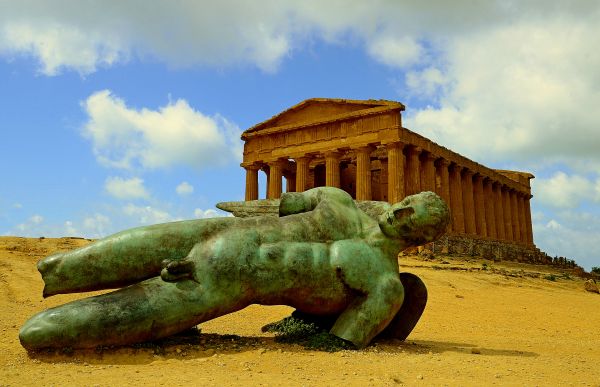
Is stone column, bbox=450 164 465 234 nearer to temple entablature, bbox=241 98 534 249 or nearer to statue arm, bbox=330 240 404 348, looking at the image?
temple entablature, bbox=241 98 534 249

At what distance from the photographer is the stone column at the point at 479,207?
35984 mm

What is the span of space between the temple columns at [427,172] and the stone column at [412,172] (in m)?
0.83

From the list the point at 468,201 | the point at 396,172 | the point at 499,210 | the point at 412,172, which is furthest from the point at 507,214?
the point at 396,172

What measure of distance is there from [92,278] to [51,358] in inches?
28.3

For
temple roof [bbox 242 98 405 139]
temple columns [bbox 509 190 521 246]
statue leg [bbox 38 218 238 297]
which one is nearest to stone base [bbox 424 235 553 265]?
temple columns [bbox 509 190 521 246]

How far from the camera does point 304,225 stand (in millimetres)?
4934

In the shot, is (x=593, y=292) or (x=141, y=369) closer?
(x=141, y=369)

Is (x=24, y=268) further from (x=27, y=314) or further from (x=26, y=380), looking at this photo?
(x=26, y=380)

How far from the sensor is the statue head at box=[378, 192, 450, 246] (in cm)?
501

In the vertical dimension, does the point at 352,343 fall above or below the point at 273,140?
below

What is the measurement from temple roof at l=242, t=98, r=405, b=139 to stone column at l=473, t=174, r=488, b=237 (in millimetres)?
12687

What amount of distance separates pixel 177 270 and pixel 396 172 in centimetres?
2428

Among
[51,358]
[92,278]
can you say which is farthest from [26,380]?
[92,278]

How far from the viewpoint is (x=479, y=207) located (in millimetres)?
36562
